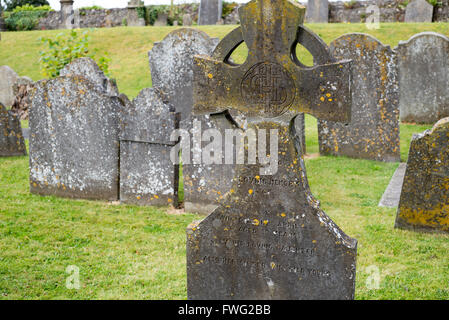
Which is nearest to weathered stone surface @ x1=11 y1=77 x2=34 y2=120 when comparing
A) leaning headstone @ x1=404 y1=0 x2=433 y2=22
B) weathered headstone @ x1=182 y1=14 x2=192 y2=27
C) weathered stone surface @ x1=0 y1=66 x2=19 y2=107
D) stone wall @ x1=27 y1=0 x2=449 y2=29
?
weathered stone surface @ x1=0 y1=66 x2=19 y2=107

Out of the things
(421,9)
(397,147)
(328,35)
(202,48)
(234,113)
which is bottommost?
(397,147)

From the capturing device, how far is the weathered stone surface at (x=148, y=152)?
6707 mm

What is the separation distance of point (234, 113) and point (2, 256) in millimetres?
3499

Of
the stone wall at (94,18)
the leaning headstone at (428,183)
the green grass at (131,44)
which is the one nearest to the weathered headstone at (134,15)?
the stone wall at (94,18)

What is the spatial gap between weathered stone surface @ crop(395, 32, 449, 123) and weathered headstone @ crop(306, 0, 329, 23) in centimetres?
1536

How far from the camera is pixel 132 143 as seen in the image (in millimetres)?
6934

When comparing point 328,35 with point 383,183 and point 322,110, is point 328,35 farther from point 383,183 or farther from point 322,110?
point 322,110

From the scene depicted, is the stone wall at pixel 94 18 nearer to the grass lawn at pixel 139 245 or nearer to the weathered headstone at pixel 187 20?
the weathered headstone at pixel 187 20

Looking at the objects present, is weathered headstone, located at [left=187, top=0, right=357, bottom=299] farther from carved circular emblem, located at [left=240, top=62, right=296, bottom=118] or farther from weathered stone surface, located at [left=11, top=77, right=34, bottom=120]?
weathered stone surface, located at [left=11, top=77, right=34, bottom=120]

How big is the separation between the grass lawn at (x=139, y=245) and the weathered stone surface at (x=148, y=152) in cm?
24

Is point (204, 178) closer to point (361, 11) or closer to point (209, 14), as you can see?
point (209, 14)

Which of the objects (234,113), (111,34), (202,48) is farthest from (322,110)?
(111,34)

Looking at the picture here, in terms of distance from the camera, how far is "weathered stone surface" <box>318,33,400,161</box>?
9.40 metres

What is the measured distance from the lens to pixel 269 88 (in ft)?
12.9
